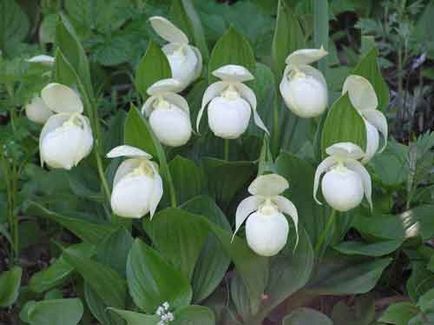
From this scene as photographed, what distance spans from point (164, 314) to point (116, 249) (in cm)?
18

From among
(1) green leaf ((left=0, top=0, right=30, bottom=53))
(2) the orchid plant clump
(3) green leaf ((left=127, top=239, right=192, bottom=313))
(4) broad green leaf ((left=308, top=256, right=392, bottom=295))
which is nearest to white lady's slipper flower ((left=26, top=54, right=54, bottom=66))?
(2) the orchid plant clump

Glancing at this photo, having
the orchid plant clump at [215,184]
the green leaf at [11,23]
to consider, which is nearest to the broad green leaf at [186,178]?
the orchid plant clump at [215,184]

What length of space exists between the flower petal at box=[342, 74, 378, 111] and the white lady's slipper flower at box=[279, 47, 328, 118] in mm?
53

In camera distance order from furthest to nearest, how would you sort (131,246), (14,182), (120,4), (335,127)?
(120,4)
(14,182)
(131,246)
(335,127)

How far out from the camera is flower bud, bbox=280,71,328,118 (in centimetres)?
170

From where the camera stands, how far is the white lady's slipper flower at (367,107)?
1.66 metres

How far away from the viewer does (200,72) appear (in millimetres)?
1882

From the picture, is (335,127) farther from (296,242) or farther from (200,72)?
(200,72)

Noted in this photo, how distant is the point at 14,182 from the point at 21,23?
83 centimetres

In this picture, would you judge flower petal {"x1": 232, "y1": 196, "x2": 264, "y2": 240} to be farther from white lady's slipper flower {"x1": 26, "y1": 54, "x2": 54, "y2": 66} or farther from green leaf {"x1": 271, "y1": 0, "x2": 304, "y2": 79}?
white lady's slipper flower {"x1": 26, "y1": 54, "x2": 54, "y2": 66}

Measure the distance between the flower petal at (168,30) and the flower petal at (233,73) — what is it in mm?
187

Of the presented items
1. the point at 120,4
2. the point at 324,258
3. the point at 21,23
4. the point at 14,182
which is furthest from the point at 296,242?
the point at 21,23

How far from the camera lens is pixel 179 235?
1739 millimetres

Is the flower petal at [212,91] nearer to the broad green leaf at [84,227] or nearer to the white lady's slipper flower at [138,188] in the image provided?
the white lady's slipper flower at [138,188]
